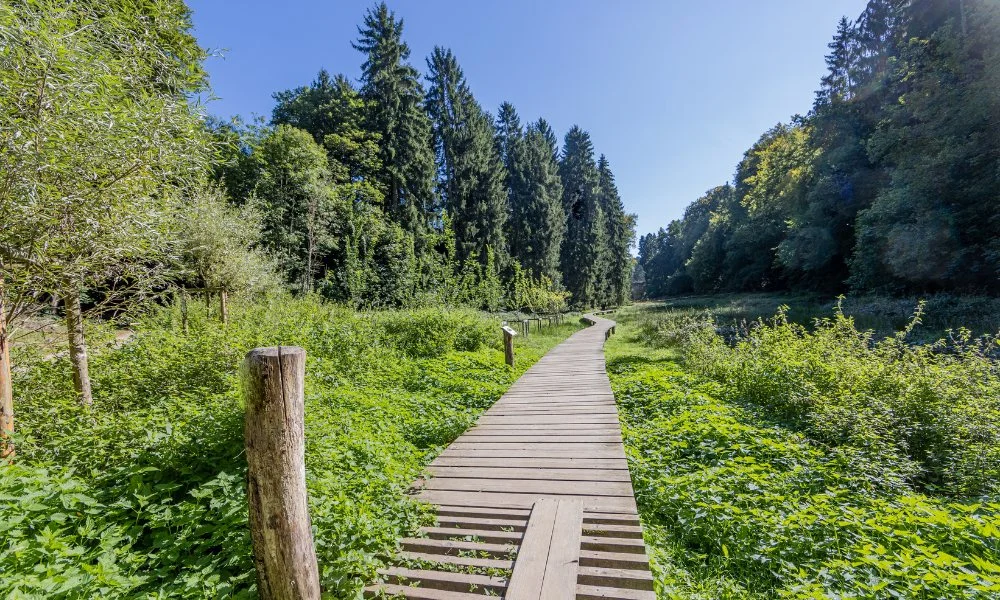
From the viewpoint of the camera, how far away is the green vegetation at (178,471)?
194 cm

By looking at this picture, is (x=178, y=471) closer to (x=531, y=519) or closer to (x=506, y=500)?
(x=506, y=500)

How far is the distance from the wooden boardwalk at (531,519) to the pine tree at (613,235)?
37384 mm

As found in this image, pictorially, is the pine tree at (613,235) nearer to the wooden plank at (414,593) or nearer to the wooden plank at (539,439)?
the wooden plank at (539,439)

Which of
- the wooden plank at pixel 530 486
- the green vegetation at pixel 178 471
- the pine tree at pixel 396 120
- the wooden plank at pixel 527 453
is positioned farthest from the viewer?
the pine tree at pixel 396 120

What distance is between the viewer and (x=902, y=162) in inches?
603

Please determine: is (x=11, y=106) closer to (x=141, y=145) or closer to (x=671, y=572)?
(x=141, y=145)

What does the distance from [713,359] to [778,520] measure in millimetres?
5588

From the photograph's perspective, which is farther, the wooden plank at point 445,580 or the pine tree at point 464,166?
the pine tree at point 464,166

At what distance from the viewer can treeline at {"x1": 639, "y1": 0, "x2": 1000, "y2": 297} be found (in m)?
12.9

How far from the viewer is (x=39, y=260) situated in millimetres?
3002

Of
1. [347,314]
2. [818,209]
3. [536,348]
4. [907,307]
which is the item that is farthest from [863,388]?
[818,209]

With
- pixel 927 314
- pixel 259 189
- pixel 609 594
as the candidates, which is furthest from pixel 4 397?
pixel 927 314

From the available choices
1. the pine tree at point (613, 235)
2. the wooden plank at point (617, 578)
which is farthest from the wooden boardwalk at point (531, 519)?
the pine tree at point (613, 235)

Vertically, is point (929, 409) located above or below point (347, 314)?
below
